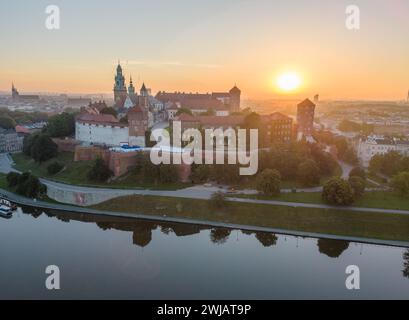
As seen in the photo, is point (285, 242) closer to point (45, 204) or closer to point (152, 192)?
point (152, 192)

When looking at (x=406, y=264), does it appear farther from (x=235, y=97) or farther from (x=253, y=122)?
(x=235, y=97)

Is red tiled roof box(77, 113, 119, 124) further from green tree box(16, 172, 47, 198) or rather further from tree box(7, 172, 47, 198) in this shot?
green tree box(16, 172, 47, 198)

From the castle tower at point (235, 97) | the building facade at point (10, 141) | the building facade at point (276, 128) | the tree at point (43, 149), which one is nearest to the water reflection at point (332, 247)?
the building facade at point (276, 128)

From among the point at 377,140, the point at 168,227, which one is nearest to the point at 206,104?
the point at 377,140

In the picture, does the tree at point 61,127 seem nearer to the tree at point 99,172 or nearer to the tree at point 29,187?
the tree at point 29,187

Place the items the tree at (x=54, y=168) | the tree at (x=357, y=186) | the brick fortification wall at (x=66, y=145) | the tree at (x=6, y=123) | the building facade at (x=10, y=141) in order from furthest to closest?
1. the tree at (x=6, y=123)
2. the building facade at (x=10, y=141)
3. the brick fortification wall at (x=66, y=145)
4. the tree at (x=54, y=168)
5. the tree at (x=357, y=186)

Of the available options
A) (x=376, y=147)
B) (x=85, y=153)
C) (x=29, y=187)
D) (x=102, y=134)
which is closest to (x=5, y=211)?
(x=29, y=187)
